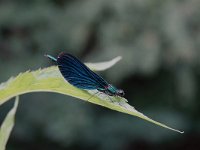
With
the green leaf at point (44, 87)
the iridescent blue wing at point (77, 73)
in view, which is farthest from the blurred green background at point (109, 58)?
the green leaf at point (44, 87)

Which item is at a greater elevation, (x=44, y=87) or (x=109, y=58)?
(x=109, y=58)

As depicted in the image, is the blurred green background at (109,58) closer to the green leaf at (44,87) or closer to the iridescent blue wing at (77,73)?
the iridescent blue wing at (77,73)

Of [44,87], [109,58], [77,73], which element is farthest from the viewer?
[109,58]

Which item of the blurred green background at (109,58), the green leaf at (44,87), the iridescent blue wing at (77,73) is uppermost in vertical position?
the blurred green background at (109,58)

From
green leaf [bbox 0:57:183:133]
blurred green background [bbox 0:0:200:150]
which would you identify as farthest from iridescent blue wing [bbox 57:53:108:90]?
blurred green background [bbox 0:0:200:150]

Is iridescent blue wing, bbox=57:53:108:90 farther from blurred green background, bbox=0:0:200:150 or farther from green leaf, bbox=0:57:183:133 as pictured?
blurred green background, bbox=0:0:200:150

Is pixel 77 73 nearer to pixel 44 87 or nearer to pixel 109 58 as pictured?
pixel 44 87

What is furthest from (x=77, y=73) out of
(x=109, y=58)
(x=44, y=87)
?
(x=109, y=58)

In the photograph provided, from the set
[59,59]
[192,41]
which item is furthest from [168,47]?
[59,59]
